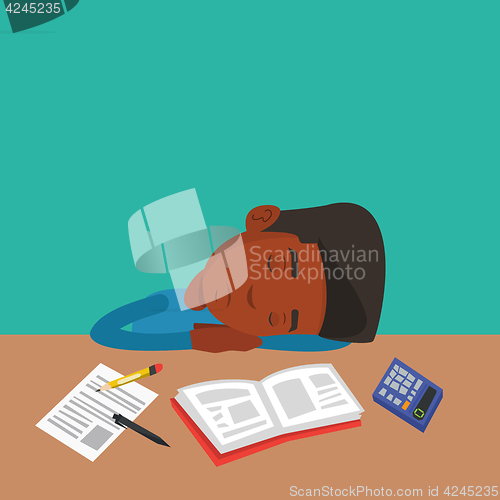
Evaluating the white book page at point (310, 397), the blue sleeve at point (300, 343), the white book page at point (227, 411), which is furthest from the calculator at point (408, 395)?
the white book page at point (227, 411)

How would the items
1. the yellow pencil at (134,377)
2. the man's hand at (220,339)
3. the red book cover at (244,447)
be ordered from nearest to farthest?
the red book cover at (244,447)
the yellow pencil at (134,377)
the man's hand at (220,339)

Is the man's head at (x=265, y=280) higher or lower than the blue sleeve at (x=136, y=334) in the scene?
higher

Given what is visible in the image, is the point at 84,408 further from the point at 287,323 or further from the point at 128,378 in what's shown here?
the point at 287,323

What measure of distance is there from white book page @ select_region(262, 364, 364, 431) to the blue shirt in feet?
0.49

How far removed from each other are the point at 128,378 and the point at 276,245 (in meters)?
0.54

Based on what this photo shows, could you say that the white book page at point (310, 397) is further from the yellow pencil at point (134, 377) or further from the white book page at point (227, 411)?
the yellow pencil at point (134, 377)

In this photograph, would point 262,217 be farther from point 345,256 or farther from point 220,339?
point 220,339

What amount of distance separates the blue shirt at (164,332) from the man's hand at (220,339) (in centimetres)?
2

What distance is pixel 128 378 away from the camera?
4.60ft

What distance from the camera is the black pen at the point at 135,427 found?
4.25ft

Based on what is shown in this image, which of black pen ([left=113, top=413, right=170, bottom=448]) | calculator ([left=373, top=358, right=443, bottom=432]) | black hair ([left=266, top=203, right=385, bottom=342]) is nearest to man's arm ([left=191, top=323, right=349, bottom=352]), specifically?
black hair ([left=266, top=203, right=385, bottom=342])

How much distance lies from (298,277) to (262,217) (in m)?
0.20

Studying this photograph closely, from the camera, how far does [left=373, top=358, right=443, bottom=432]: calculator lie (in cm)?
134

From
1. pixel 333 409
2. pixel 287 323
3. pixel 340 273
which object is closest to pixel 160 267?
pixel 287 323
